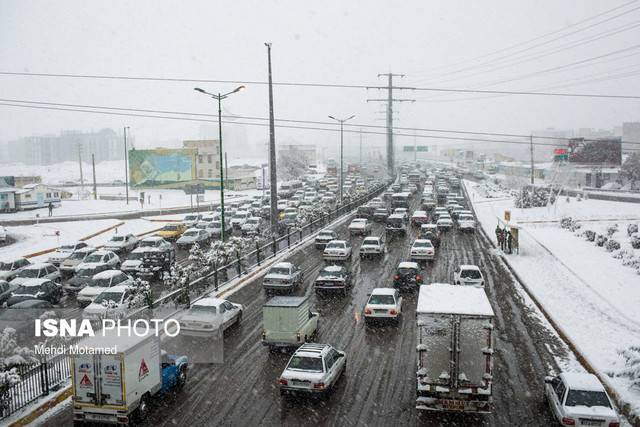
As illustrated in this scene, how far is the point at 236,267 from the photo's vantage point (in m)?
28.2

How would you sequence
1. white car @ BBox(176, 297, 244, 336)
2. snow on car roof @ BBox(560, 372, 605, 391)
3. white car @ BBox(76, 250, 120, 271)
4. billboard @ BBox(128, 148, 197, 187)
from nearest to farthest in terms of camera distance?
snow on car roof @ BBox(560, 372, 605, 391)
white car @ BBox(176, 297, 244, 336)
white car @ BBox(76, 250, 120, 271)
billboard @ BBox(128, 148, 197, 187)

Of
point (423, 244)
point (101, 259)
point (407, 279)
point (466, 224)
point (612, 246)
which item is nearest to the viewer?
point (407, 279)

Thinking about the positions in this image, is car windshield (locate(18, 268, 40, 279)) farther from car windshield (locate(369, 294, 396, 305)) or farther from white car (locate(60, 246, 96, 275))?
car windshield (locate(369, 294, 396, 305))

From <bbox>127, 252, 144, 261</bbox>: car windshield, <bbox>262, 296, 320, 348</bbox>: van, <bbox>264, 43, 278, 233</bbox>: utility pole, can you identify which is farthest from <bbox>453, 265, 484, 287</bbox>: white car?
<bbox>127, 252, 144, 261</bbox>: car windshield

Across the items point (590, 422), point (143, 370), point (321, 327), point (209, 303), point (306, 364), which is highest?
point (143, 370)

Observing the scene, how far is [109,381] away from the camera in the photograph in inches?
467

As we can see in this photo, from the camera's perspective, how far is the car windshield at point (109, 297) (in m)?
20.5

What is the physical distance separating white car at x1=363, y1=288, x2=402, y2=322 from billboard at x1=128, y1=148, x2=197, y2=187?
76888 mm

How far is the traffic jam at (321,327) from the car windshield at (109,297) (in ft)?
0.12

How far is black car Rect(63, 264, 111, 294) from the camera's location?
25.1m

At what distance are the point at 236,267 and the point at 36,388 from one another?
14.8 metres

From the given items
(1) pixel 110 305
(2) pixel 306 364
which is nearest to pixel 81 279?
(1) pixel 110 305

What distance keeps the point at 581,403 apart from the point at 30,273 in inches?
961

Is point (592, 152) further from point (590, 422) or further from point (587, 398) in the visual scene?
point (590, 422)
